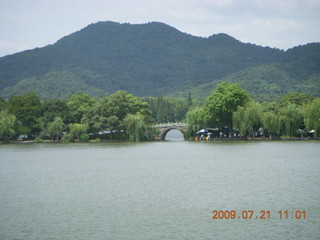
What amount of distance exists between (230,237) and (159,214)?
428 centimetres

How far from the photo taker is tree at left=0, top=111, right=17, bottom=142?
7650 centimetres

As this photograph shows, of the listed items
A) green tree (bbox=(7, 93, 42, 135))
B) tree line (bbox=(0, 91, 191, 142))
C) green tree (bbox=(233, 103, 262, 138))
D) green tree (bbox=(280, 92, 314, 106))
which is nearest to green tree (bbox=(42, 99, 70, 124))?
tree line (bbox=(0, 91, 191, 142))

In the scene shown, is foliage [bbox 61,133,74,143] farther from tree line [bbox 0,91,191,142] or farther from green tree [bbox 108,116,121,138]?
green tree [bbox 108,116,121,138]

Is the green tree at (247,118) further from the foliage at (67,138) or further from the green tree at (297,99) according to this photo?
the foliage at (67,138)

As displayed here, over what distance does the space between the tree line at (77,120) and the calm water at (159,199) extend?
40836mm

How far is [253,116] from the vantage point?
67.8m

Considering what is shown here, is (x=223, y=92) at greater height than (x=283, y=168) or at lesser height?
greater

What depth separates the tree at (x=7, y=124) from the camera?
76.5 metres

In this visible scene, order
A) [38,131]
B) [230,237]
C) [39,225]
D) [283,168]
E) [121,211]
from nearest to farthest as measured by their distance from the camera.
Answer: [230,237]
[39,225]
[121,211]
[283,168]
[38,131]

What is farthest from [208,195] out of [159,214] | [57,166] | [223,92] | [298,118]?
[223,92]

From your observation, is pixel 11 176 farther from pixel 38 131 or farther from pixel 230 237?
pixel 38 131


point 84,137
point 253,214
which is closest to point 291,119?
point 84,137

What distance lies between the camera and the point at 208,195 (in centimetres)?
2316

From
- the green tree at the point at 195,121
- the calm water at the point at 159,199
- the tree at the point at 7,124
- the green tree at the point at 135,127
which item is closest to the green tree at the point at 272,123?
the green tree at the point at 195,121
